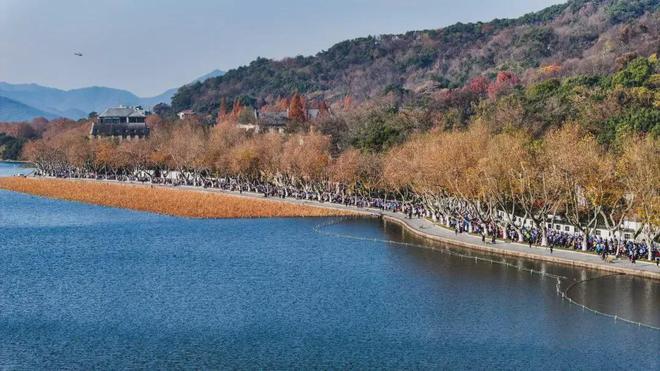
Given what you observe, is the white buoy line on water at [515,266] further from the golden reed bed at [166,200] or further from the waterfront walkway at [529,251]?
the golden reed bed at [166,200]

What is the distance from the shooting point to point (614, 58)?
129 metres

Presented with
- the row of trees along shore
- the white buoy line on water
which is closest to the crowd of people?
the row of trees along shore

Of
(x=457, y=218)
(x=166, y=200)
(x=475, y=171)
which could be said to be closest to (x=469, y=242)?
(x=475, y=171)

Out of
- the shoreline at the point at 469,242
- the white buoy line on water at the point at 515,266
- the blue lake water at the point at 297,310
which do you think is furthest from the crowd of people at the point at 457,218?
the blue lake water at the point at 297,310

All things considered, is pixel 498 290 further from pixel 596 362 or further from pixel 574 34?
pixel 574 34

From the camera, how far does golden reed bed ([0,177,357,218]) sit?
7712cm

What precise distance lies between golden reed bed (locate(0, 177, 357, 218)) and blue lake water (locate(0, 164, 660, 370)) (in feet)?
55.0

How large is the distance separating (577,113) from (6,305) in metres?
58.6

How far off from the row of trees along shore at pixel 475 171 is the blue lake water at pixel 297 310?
20.2 feet

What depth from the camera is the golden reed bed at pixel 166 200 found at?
7712cm

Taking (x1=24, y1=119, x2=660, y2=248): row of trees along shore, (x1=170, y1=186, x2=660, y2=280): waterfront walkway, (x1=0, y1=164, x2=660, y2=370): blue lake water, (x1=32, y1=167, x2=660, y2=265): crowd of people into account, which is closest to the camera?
(x1=0, y1=164, x2=660, y2=370): blue lake water

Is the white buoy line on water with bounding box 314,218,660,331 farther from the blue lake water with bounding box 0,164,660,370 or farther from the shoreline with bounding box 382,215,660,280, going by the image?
the shoreline with bounding box 382,215,660,280

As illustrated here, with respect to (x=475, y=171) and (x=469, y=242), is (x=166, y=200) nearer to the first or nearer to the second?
(x=475, y=171)

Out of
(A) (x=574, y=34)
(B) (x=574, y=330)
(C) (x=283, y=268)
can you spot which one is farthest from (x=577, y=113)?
(A) (x=574, y=34)
